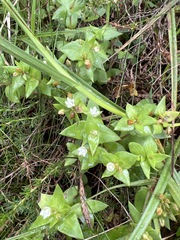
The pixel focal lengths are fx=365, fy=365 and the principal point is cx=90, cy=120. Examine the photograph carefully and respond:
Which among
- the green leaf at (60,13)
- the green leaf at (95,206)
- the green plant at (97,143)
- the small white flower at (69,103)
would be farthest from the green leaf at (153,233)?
the green leaf at (60,13)

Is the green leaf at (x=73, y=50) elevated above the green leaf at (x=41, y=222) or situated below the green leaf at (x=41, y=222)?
above

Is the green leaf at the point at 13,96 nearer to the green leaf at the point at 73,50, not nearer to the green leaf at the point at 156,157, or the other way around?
the green leaf at the point at 73,50

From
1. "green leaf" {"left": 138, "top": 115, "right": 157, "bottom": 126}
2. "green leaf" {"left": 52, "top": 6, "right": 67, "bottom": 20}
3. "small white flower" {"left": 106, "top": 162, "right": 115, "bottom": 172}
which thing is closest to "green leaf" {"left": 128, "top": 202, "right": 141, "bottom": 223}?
"small white flower" {"left": 106, "top": 162, "right": 115, "bottom": 172}

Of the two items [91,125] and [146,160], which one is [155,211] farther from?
[91,125]

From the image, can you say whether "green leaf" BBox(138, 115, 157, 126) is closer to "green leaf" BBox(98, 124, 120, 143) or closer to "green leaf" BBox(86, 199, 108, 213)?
"green leaf" BBox(98, 124, 120, 143)

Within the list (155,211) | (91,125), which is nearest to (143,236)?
(155,211)
